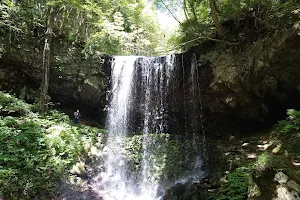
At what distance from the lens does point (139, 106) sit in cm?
1052

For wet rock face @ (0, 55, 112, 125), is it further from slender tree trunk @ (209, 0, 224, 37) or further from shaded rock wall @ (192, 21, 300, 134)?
slender tree trunk @ (209, 0, 224, 37)

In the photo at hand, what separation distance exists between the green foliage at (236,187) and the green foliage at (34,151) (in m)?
3.81

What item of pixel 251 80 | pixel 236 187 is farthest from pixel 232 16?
pixel 236 187

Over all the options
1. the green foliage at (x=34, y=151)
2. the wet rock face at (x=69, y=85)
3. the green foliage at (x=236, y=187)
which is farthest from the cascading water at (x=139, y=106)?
the green foliage at (x=236, y=187)

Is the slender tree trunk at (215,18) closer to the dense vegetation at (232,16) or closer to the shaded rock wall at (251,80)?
the dense vegetation at (232,16)

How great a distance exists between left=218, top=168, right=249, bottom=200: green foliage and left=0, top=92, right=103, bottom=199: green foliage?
3812mm

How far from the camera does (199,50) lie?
934cm

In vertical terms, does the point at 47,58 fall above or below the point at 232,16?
below

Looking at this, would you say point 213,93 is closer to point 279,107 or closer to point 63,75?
point 279,107

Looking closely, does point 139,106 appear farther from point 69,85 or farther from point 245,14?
point 245,14

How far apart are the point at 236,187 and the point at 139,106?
21.0ft

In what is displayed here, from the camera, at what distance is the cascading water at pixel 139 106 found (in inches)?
316

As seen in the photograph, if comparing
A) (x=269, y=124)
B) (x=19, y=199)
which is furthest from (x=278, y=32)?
(x=19, y=199)

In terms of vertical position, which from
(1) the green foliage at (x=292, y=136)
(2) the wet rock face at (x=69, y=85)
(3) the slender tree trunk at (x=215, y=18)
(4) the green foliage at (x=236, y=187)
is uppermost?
(3) the slender tree trunk at (x=215, y=18)
